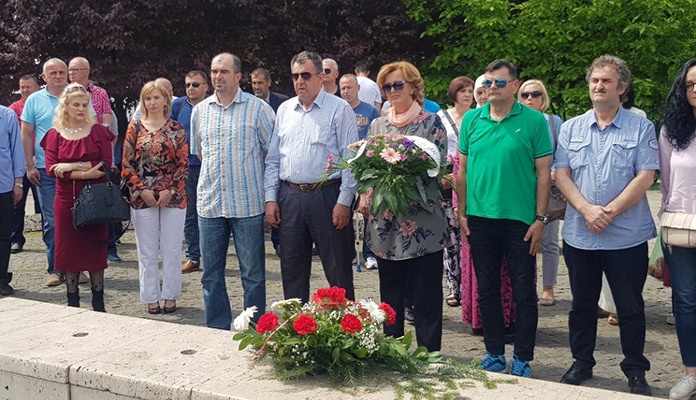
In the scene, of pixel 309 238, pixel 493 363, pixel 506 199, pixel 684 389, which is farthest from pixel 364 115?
pixel 684 389

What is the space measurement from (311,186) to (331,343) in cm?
232

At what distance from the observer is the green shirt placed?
6.13 meters

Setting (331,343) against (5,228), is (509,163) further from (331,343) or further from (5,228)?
(5,228)

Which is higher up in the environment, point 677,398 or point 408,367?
point 408,367

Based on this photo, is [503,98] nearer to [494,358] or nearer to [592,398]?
[494,358]

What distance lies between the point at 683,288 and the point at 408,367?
212cm

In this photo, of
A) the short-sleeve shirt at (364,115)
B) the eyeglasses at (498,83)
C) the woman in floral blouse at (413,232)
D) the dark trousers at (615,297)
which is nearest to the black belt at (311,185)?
the woman in floral blouse at (413,232)

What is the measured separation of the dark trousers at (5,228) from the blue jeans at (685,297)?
6.29 m

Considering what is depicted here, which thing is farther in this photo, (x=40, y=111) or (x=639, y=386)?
(x=40, y=111)

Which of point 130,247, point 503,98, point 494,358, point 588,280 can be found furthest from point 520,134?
point 130,247

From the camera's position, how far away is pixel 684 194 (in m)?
5.77

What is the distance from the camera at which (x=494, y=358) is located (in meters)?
6.37

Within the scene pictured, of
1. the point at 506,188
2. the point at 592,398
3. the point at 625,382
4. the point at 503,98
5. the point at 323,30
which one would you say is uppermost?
the point at 323,30

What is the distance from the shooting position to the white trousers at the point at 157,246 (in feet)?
27.2
